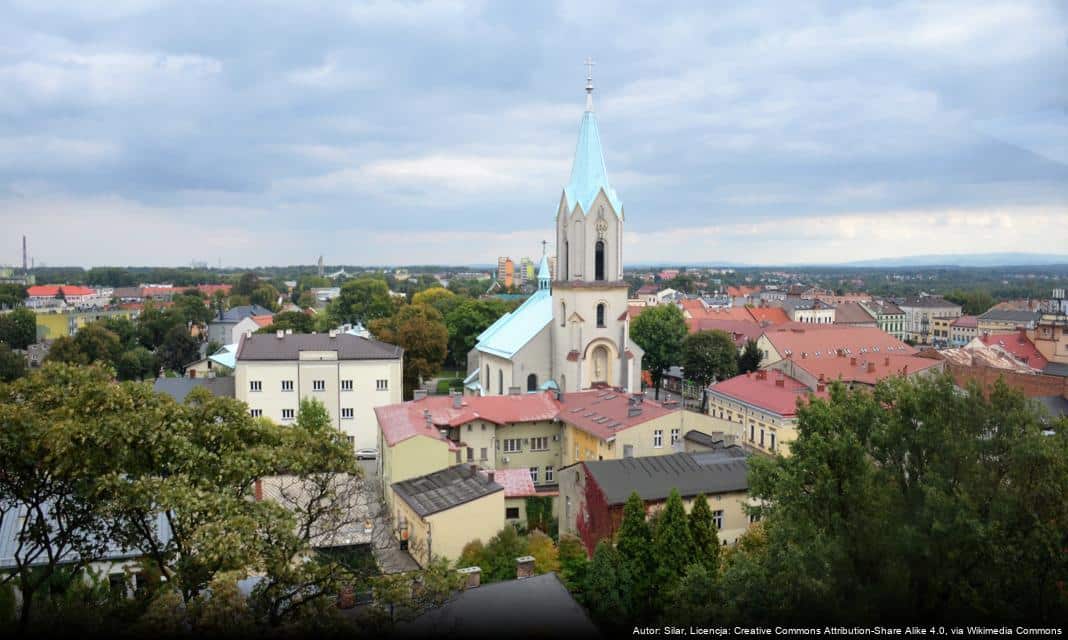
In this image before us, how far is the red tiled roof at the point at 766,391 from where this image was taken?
3970 centimetres

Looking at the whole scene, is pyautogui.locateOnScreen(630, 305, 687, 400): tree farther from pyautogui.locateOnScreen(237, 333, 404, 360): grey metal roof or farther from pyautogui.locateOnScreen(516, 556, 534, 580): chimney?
pyautogui.locateOnScreen(516, 556, 534, 580): chimney

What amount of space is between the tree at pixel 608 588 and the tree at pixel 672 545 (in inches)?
37.4

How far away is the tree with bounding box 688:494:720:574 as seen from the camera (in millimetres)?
22000

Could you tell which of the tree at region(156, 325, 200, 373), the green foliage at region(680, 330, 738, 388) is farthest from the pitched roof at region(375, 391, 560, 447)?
the tree at region(156, 325, 200, 373)

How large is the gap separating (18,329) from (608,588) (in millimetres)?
85445

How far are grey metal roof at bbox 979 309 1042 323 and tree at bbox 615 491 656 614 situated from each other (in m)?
88.5

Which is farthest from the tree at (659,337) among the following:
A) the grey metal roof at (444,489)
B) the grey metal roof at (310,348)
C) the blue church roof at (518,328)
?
the grey metal roof at (444,489)

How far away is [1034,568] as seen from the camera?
12969mm

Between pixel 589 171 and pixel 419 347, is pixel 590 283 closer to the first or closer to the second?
pixel 589 171

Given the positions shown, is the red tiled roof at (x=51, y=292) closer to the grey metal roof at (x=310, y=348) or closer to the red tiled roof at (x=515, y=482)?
the grey metal roof at (x=310, y=348)

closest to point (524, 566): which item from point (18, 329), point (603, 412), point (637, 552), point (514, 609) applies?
point (637, 552)

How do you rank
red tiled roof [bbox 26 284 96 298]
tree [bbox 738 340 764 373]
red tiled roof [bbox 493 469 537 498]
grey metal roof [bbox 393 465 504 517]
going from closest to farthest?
1. grey metal roof [bbox 393 465 504 517]
2. red tiled roof [bbox 493 469 537 498]
3. tree [bbox 738 340 764 373]
4. red tiled roof [bbox 26 284 96 298]

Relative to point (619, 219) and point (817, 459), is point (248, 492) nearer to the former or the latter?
point (817, 459)

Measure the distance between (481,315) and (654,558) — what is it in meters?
52.8
